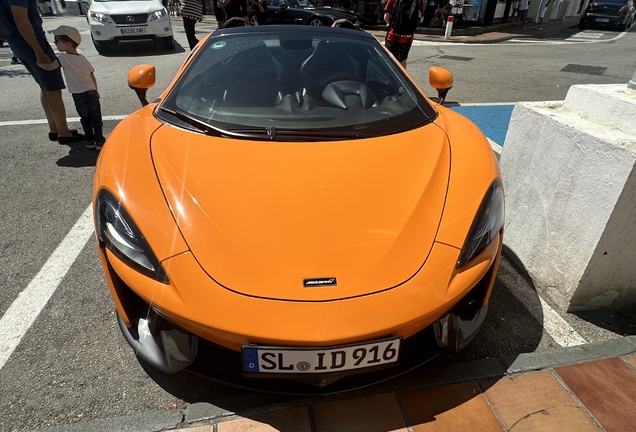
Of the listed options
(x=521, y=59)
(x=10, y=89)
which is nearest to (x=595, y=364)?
(x=10, y=89)

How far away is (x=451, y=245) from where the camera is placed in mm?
1492

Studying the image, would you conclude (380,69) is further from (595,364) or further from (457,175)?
(595,364)

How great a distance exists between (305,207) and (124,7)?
34.2 feet

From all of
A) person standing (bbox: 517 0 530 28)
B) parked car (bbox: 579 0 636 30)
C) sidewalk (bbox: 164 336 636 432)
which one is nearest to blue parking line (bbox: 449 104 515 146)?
sidewalk (bbox: 164 336 636 432)

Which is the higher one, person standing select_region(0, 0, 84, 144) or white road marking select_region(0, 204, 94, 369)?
person standing select_region(0, 0, 84, 144)

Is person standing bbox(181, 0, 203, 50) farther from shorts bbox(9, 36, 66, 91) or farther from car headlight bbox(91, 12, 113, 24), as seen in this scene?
shorts bbox(9, 36, 66, 91)

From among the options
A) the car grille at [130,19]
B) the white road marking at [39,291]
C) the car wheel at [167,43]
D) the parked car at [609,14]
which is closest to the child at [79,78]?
the white road marking at [39,291]

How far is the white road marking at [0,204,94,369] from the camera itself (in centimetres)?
195

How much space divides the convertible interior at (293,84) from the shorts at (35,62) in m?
2.29

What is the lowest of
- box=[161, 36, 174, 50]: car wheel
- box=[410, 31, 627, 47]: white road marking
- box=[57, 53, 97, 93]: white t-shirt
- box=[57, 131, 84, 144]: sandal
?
box=[410, 31, 627, 47]: white road marking

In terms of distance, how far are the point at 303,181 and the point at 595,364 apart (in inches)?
62.4

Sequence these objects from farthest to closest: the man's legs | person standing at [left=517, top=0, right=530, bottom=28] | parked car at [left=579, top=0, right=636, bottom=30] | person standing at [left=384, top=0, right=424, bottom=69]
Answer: parked car at [left=579, top=0, right=636, bottom=30] < person standing at [left=517, top=0, right=530, bottom=28] < person standing at [left=384, top=0, right=424, bottom=69] < the man's legs

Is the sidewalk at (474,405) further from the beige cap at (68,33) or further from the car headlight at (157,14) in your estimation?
the car headlight at (157,14)

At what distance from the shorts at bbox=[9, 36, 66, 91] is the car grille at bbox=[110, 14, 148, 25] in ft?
20.9
